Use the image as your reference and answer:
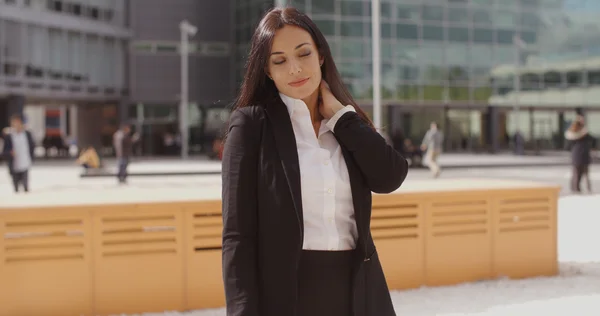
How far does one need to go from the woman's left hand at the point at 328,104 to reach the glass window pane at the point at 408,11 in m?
41.8

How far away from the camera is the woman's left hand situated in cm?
244

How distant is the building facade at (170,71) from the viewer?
47031 millimetres

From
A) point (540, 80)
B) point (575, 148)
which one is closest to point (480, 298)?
point (575, 148)

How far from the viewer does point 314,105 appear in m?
2.51

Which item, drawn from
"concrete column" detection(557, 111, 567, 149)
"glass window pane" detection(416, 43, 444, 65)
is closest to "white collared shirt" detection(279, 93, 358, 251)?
"glass window pane" detection(416, 43, 444, 65)

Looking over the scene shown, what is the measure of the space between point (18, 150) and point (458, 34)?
3450 centimetres

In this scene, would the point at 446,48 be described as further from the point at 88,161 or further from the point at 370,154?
the point at 370,154

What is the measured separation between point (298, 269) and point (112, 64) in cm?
4600

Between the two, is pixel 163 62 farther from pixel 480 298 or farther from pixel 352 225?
pixel 352 225

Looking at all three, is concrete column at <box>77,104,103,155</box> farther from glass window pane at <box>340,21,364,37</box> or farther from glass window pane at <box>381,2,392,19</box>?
glass window pane at <box>381,2,392,19</box>

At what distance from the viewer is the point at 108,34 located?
4550 centimetres

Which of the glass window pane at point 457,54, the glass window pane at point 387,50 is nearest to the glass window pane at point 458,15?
the glass window pane at point 457,54

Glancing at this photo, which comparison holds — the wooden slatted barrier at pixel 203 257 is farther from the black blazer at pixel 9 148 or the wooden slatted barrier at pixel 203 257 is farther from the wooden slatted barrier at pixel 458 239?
the black blazer at pixel 9 148

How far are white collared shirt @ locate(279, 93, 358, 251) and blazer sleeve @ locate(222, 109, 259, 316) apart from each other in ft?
0.58
